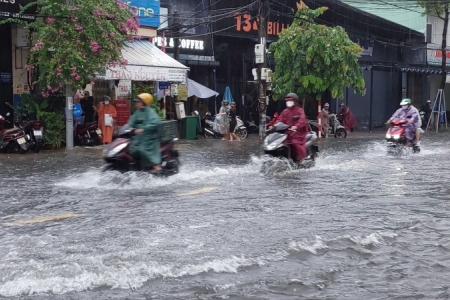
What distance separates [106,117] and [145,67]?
6.18 ft

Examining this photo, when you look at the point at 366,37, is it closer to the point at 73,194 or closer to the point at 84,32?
the point at 84,32

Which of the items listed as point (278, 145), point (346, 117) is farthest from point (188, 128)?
point (278, 145)

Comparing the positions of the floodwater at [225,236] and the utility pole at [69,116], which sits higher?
the utility pole at [69,116]

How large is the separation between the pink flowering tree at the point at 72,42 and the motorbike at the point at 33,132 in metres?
0.97

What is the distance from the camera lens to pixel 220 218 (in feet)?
28.8

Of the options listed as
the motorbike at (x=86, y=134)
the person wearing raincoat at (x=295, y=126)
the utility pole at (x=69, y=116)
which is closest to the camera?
the person wearing raincoat at (x=295, y=126)

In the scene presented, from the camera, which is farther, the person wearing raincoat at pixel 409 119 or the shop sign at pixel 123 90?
the shop sign at pixel 123 90

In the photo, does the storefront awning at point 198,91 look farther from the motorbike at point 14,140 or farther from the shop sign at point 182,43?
the motorbike at point 14,140

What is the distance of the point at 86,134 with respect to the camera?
20641 mm

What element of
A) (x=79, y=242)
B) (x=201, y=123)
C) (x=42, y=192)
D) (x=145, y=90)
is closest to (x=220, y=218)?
(x=79, y=242)

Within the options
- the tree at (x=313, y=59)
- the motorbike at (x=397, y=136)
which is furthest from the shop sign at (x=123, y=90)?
the motorbike at (x=397, y=136)

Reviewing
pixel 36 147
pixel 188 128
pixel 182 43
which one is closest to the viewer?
pixel 36 147

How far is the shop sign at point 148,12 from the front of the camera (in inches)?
919

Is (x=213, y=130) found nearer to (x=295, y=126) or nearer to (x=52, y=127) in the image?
(x=52, y=127)
